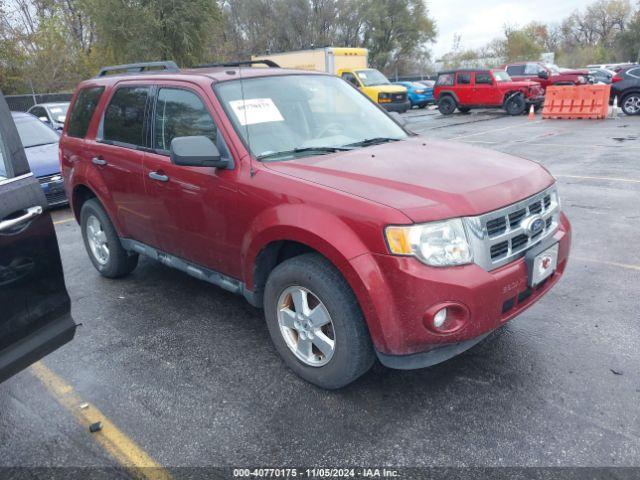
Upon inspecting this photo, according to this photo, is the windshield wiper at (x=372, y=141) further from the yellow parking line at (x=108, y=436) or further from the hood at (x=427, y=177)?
the yellow parking line at (x=108, y=436)

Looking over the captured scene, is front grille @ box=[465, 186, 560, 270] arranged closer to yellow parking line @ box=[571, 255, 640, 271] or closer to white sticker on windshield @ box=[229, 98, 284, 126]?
white sticker on windshield @ box=[229, 98, 284, 126]

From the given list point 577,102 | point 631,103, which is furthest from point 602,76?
point 577,102

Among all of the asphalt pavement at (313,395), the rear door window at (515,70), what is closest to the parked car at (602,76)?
the rear door window at (515,70)

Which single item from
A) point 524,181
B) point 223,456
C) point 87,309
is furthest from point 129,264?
point 524,181

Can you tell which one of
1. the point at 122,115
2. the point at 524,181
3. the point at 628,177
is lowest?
the point at 628,177

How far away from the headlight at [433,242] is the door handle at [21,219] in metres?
1.72

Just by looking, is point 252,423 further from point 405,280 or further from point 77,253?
point 77,253

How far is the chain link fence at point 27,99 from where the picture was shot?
22487 millimetres

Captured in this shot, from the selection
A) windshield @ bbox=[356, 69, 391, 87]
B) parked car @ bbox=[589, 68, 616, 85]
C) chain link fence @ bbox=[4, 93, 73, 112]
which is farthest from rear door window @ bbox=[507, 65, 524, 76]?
chain link fence @ bbox=[4, 93, 73, 112]

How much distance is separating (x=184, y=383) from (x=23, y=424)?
906 millimetres

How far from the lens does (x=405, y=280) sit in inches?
104

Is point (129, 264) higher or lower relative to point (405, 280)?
lower

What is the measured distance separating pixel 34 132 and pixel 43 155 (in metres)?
1.05

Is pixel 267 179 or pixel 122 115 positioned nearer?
pixel 267 179
